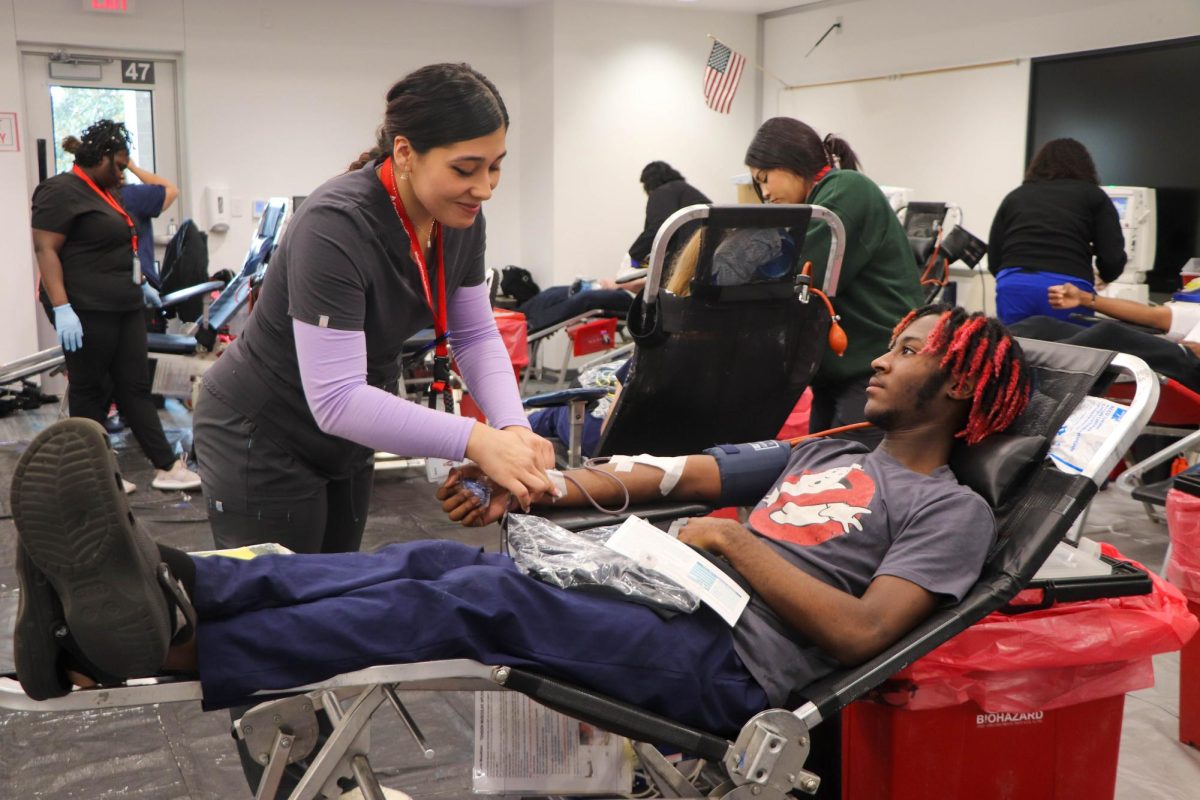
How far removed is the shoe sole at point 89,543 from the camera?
115 centimetres

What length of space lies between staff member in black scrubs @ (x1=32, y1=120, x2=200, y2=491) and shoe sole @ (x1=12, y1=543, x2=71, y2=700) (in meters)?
3.21

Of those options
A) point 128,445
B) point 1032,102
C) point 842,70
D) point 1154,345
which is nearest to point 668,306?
point 1154,345

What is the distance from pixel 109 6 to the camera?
21.3 feet

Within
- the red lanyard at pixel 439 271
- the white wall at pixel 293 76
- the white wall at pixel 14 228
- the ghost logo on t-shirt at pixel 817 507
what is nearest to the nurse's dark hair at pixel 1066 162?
the ghost logo on t-shirt at pixel 817 507

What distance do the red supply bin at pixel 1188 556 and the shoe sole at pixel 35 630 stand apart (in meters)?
2.01

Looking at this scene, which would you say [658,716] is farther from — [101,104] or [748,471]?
[101,104]

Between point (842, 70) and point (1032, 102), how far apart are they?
1587mm

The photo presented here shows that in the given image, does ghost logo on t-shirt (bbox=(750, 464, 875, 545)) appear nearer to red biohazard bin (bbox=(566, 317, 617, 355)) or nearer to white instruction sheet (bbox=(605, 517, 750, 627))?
white instruction sheet (bbox=(605, 517, 750, 627))

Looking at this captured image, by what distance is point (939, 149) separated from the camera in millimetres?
6695

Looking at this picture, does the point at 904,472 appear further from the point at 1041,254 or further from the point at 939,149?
the point at 939,149

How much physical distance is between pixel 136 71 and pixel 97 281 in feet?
10.5

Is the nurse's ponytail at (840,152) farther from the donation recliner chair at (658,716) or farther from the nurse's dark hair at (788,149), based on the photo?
the donation recliner chair at (658,716)

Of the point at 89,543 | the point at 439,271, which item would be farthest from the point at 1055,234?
the point at 89,543

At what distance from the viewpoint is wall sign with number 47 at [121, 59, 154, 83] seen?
673 centimetres
